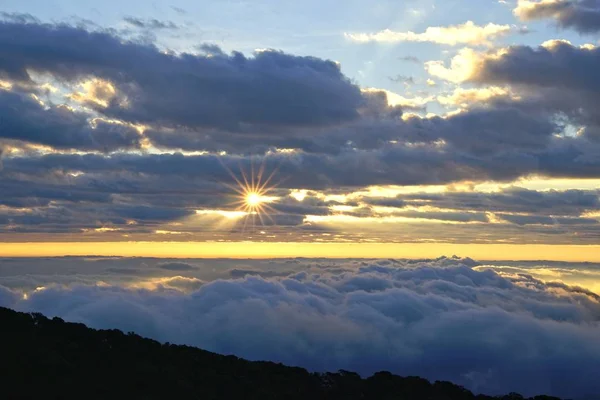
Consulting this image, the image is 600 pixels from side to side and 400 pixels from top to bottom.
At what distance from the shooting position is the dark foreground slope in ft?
251

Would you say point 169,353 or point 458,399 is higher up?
point 169,353

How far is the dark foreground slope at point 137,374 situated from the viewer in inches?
3017

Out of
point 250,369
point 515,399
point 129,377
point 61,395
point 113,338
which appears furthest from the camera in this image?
point 515,399

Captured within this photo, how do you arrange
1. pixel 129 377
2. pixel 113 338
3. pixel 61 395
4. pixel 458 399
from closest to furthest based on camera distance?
1. pixel 61 395
2. pixel 129 377
3. pixel 113 338
4. pixel 458 399

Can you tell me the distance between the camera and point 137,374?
8719 centimetres

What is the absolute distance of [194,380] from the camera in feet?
309

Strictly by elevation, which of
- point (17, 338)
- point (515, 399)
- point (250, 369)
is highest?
point (17, 338)

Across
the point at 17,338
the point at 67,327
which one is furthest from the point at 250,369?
the point at 17,338

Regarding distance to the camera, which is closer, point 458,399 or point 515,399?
point 458,399

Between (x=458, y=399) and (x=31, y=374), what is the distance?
8027 cm

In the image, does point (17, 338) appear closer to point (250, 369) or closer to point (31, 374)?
point (31, 374)

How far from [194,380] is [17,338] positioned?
80.1 feet

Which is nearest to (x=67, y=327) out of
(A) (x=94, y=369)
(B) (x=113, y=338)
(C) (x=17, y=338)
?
(B) (x=113, y=338)

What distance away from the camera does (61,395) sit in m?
72.5
